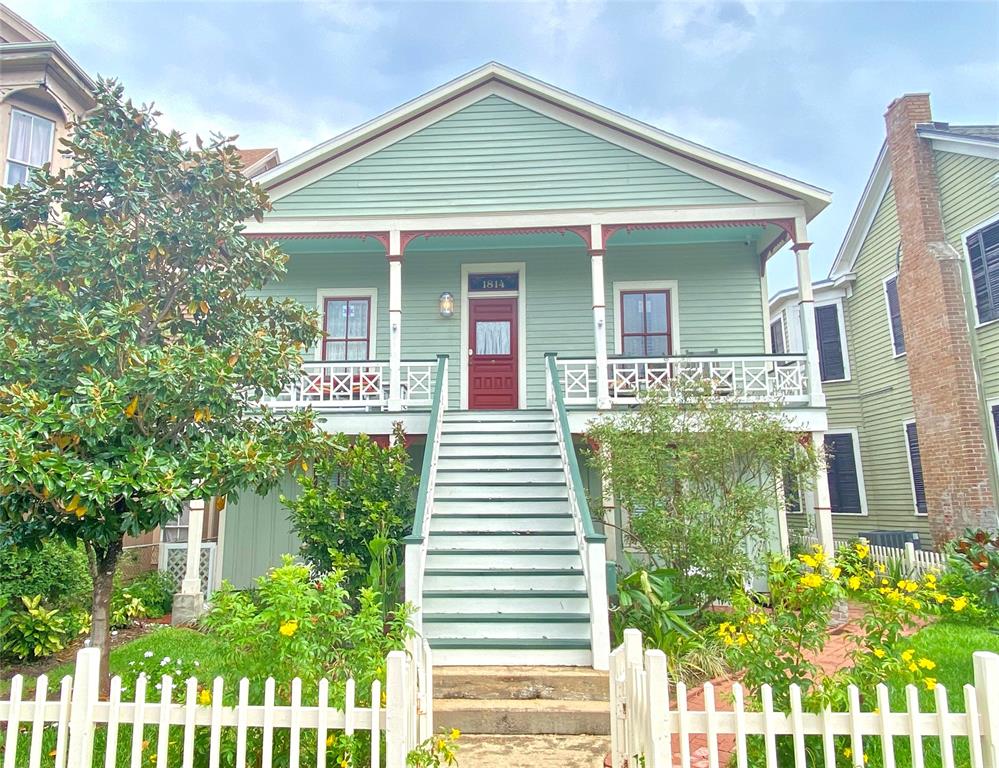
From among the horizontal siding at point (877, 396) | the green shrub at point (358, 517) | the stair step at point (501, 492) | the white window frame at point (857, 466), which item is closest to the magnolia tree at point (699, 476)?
the stair step at point (501, 492)

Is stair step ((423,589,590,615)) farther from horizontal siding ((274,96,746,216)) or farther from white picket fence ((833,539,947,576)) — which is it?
horizontal siding ((274,96,746,216))

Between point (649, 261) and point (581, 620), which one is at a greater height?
point (649, 261)

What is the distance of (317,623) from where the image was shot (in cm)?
391

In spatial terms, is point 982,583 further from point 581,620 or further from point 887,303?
point 887,303

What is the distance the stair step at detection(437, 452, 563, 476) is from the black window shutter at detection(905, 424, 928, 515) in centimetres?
879

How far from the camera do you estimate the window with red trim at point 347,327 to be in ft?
39.1

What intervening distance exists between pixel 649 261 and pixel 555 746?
354 inches

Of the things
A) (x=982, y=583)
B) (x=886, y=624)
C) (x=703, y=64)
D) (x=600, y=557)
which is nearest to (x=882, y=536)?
(x=982, y=583)

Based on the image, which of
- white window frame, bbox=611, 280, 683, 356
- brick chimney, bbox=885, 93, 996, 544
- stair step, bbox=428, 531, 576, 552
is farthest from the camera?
white window frame, bbox=611, 280, 683, 356

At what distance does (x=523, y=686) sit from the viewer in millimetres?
5230

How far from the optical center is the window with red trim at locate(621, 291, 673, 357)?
11.6 meters

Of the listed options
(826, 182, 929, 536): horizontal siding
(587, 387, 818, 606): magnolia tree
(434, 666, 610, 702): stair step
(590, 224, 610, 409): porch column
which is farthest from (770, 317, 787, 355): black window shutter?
(434, 666, 610, 702): stair step

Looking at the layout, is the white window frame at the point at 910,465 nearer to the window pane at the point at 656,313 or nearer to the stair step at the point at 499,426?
the window pane at the point at 656,313

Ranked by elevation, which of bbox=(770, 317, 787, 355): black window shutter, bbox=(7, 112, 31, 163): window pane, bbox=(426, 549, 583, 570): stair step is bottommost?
bbox=(426, 549, 583, 570): stair step
